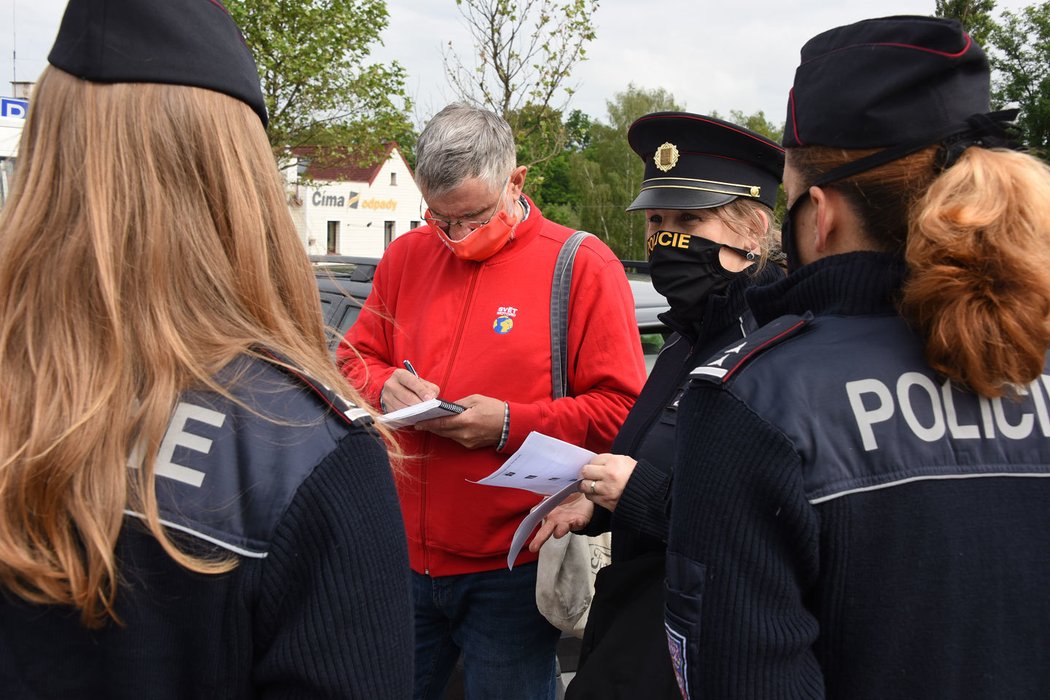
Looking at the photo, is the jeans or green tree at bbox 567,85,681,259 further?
green tree at bbox 567,85,681,259

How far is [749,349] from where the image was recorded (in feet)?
4.36

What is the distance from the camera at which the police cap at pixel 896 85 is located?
1327mm

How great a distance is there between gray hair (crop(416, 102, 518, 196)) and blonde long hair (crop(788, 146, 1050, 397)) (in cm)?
151

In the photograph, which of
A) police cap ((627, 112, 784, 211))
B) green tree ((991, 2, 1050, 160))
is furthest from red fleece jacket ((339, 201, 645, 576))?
green tree ((991, 2, 1050, 160))

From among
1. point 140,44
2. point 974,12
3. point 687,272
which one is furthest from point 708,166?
point 974,12

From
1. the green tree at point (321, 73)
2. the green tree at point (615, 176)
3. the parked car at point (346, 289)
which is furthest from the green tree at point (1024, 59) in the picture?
the green tree at point (615, 176)

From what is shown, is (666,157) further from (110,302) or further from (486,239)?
(110,302)

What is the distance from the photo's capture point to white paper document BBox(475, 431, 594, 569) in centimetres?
204

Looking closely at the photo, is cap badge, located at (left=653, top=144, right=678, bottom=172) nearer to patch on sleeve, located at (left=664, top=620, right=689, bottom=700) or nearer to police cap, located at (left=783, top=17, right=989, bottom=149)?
police cap, located at (left=783, top=17, right=989, bottom=149)

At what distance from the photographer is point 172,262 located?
1115 mm

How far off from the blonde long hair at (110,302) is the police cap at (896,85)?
2.91 feet

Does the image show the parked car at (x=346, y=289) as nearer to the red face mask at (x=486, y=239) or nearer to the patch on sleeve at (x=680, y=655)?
the red face mask at (x=486, y=239)

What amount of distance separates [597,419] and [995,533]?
1.31 metres

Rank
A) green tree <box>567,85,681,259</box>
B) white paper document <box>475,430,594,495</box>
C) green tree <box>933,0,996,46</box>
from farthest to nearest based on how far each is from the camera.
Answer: green tree <box>567,85,681,259</box> < green tree <box>933,0,996,46</box> < white paper document <box>475,430,594,495</box>
